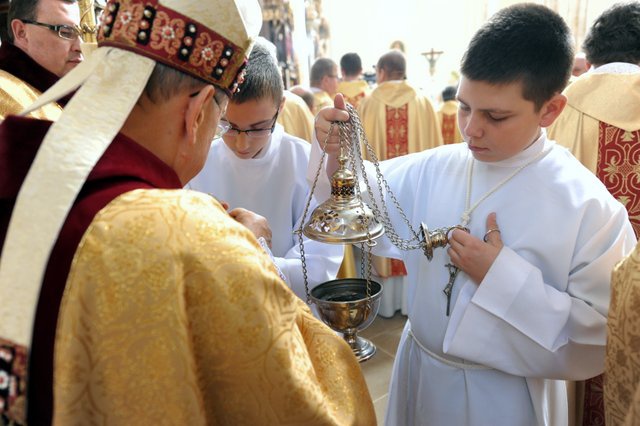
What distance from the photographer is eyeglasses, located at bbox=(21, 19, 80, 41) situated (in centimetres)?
273

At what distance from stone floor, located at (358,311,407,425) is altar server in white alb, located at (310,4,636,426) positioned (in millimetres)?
1608

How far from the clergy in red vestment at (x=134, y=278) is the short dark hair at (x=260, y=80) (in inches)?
32.4

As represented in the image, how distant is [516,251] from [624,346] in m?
0.52

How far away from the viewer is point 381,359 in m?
4.13

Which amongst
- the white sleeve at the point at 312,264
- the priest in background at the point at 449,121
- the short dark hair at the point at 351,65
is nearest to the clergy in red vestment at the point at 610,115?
the white sleeve at the point at 312,264

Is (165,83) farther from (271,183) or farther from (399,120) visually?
(399,120)

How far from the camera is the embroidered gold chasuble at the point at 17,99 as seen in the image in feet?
7.93

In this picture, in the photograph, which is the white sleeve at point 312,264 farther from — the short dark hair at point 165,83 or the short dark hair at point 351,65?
the short dark hair at point 351,65

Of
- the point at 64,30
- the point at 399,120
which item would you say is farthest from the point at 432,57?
the point at 64,30

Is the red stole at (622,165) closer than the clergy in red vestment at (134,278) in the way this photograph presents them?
No

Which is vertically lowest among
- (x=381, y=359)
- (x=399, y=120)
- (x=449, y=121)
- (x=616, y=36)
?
(x=381, y=359)

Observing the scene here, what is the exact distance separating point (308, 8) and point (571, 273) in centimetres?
1723

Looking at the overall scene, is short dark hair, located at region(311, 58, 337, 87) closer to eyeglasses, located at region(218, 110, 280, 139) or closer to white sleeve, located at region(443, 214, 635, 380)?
eyeglasses, located at region(218, 110, 280, 139)

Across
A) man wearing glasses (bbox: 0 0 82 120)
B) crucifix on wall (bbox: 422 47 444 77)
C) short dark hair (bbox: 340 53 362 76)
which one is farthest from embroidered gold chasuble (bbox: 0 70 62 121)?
crucifix on wall (bbox: 422 47 444 77)
